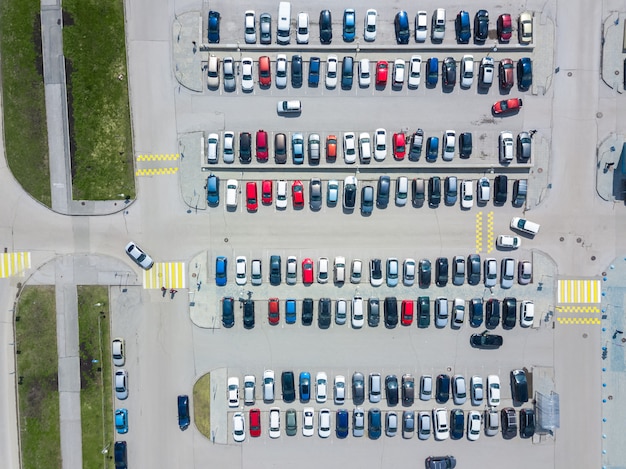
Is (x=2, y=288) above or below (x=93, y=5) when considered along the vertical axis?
below

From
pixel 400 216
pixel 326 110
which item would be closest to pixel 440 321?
pixel 400 216

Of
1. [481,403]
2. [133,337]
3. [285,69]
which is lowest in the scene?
[481,403]

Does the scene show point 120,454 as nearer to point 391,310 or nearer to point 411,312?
point 391,310

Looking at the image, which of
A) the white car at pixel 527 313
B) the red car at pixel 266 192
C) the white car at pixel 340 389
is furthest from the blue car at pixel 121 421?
the white car at pixel 527 313

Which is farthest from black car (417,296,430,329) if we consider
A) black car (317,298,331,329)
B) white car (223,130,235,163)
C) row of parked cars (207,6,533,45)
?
row of parked cars (207,6,533,45)

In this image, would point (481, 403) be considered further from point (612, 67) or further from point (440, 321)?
point (612, 67)

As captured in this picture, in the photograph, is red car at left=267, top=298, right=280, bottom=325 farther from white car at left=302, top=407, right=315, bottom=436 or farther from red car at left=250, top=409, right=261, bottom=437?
white car at left=302, top=407, right=315, bottom=436

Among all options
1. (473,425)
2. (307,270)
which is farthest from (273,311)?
(473,425)
